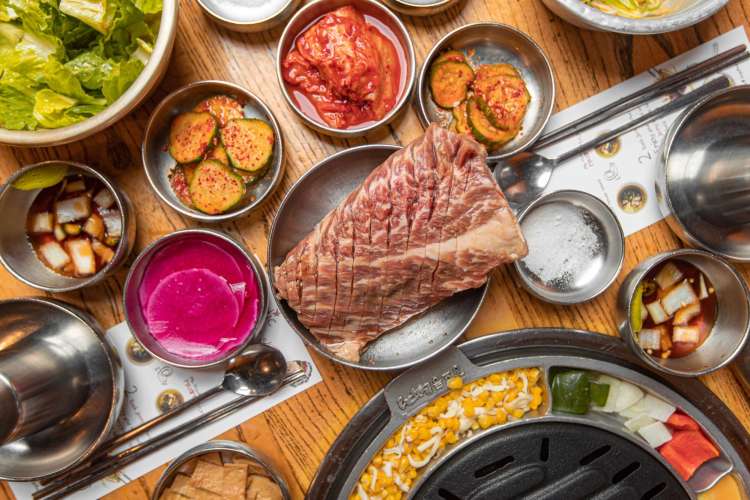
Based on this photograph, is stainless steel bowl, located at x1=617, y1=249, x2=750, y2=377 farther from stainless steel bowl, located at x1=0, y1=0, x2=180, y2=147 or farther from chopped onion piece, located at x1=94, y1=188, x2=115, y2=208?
chopped onion piece, located at x1=94, y1=188, x2=115, y2=208

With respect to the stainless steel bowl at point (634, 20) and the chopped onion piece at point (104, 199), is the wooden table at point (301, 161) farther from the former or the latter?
the stainless steel bowl at point (634, 20)

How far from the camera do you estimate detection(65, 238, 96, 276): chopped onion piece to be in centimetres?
304

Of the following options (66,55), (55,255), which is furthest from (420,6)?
(55,255)

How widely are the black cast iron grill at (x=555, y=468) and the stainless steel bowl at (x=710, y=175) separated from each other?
44.6 inches

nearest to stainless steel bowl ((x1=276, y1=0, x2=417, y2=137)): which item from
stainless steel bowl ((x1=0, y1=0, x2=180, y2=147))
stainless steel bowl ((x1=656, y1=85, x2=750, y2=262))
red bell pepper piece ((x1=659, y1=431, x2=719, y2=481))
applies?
stainless steel bowl ((x1=0, y1=0, x2=180, y2=147))

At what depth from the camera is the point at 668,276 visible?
10.5 ft

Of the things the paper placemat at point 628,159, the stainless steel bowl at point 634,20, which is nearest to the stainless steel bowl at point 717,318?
the paper placemat at point 628,159

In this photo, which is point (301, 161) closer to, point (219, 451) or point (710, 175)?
point (219, 451)

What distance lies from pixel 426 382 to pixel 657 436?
48.4 inches

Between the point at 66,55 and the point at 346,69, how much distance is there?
128 cm

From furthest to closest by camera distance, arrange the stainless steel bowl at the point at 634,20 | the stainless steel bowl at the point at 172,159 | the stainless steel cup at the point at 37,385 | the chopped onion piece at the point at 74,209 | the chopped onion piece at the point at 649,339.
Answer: the chopped onion piece at the point at 649,339, the chopped onion piece at the point at 74,209, the stainless steel bowl at the point at 172,159, the stainless steel bowl at the point at 634,20, the stainless steel cup at the point at 37,385

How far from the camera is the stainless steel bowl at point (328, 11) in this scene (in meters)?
2.99

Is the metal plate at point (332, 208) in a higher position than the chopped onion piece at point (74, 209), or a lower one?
lower

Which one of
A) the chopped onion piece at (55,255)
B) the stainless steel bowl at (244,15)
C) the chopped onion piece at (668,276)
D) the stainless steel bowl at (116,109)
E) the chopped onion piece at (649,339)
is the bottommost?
the chopped onion piece at (649,339)
